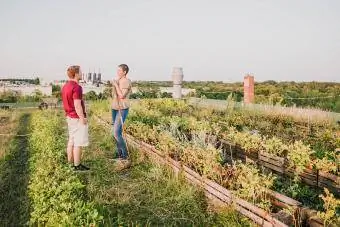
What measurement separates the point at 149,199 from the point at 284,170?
184 cm

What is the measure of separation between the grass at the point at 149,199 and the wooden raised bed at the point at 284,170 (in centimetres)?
118

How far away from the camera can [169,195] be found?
15.3ft

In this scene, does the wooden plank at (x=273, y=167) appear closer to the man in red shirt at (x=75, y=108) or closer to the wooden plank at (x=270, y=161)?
the wooden plank at (x=270, y=161)

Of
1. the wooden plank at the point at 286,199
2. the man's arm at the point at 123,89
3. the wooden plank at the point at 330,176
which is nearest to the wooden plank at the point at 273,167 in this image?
the wooden plank at the point at 330,176

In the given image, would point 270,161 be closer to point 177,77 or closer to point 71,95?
point 71,95

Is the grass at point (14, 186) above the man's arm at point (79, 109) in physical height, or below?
below

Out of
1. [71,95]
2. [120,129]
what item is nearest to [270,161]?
[120,129]

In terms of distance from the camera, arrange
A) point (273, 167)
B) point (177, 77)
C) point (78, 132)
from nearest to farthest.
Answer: point (273, 167), point (78, 132), point (177, 77)

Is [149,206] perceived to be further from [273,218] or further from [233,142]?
[233,142]

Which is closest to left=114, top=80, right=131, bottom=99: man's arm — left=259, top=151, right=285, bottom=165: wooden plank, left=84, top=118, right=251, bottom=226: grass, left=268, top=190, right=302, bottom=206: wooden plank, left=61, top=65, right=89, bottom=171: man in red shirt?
left=61, top=65, right=89, bottom=171: man in red shirt

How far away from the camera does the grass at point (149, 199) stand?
12.9 ft

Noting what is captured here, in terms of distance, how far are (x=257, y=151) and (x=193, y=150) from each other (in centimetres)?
120

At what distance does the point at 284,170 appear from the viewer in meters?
5.04

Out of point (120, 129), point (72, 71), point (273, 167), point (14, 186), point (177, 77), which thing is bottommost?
point (14, 186)
